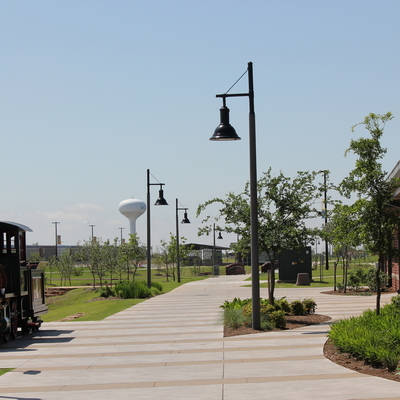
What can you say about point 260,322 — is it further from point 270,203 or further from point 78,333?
point 78,333

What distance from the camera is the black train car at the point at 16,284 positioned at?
1576 cm

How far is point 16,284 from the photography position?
16.3m

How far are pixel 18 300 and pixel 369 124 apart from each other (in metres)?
10.2

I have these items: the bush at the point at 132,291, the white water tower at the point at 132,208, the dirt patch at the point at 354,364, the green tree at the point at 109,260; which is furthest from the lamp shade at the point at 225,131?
the white water tower at the point at 132,208

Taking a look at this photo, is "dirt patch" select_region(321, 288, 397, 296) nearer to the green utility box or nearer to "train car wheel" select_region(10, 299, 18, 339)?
the green utility box

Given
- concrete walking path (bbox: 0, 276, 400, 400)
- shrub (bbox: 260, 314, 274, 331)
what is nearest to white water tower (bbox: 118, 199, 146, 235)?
concrete walking path (bbox: 0, 276, 400, 400)

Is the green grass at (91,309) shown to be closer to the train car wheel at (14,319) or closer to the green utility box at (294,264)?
the train car wheel at (14,319)

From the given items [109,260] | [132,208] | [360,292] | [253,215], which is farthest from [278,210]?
[132,208]

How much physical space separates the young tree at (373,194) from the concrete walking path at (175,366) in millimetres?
2597

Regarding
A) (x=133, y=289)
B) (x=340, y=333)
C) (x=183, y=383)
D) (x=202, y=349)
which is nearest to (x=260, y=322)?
(x=202, y=349)

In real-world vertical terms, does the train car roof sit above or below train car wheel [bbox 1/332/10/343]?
above

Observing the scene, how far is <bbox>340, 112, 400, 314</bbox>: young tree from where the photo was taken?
14543mm

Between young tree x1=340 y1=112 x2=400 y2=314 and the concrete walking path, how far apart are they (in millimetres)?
2597

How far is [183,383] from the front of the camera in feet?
32.4
